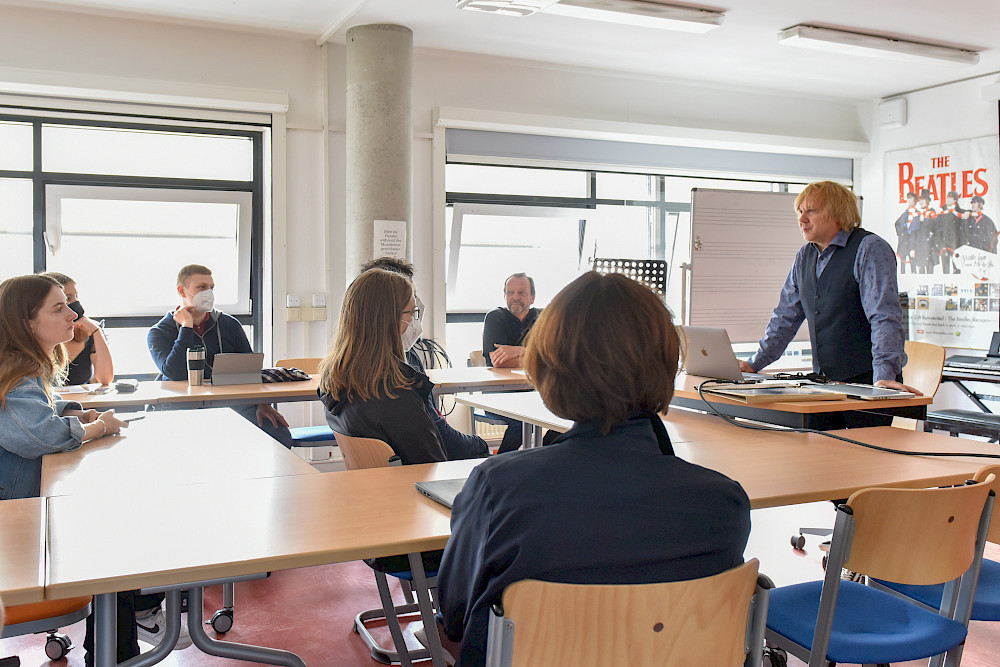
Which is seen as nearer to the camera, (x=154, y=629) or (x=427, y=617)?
(x=427, y=617)

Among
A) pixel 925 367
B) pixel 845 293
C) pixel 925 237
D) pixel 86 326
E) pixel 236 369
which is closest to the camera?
pixel 845 293

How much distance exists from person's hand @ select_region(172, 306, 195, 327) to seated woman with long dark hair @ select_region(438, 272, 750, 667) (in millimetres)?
3369

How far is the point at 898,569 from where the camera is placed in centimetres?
172

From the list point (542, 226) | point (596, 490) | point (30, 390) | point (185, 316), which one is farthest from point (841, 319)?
point (542, 226)

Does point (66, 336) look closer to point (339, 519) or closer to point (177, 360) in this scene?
point (339, 519)

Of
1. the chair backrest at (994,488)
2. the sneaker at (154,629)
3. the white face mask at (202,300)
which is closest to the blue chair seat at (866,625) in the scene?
the chair backrest at (994,488)

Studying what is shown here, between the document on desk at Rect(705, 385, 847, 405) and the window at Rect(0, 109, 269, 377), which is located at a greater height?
the window at Rect(0, 109, 269, 377)

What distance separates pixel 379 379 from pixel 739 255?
443cm

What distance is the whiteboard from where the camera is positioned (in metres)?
6.11

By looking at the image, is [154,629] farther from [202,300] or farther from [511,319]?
[511,319]

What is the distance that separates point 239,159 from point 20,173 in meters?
1.29

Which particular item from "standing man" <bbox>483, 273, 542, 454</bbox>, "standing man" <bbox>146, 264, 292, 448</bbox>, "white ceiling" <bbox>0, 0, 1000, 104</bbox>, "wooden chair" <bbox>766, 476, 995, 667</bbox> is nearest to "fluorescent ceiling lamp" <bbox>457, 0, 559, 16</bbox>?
"white ceiling" <bbox>0, 0, 1000, 104</bbox>

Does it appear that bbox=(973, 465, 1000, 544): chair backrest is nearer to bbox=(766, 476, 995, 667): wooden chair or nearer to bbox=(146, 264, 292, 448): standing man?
bbox=(766, 476, 995, 667): wooden chair

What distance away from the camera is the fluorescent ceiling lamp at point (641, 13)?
185 inches
